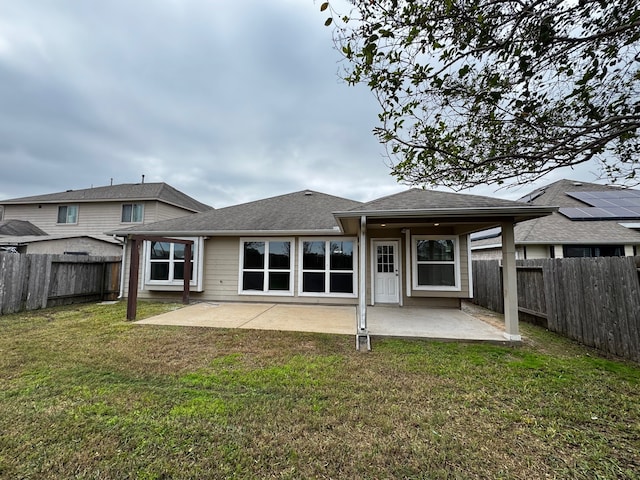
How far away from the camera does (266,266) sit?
9250mm

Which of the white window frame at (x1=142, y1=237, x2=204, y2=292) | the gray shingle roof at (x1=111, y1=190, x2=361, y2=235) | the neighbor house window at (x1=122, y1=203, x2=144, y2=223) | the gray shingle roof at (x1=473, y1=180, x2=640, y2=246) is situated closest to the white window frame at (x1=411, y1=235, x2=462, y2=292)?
the gray shingle roof at (x1=111, y1=190, x2=361, y2=235)

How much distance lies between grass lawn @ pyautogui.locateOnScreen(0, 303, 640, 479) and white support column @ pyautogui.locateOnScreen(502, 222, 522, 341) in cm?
40

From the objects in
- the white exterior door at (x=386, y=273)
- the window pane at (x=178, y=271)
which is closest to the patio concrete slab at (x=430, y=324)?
the white exterior door at (x=386, y=273)

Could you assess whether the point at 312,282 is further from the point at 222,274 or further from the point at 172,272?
the point at 172,272

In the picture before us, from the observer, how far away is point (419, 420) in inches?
105

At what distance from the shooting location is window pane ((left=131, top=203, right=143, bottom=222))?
15875 mm

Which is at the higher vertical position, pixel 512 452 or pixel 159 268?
pixel 159 268

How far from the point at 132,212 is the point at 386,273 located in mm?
14900

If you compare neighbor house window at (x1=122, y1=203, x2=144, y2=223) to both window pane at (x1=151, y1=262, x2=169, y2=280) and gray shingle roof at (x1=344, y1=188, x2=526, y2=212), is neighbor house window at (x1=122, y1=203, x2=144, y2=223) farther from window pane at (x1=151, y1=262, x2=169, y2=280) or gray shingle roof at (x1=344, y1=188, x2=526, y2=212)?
gray shingle roof at (x1=344, y1=188, x2=526, y2=212)

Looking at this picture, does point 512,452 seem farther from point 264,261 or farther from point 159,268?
point 159,268

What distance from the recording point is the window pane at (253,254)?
9.32 m

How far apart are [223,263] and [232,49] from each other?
20.8 feet

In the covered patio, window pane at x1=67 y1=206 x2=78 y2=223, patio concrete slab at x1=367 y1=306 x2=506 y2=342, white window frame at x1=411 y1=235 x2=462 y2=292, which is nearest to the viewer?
patio concrete slab at x1=367 y1=306 x2=506 y2=342

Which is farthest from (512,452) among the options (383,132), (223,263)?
(223,263)
